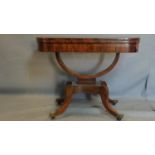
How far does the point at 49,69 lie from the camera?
2.00 metres

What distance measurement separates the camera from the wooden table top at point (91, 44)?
1511mm

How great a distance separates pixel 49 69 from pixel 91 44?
0.62 meters

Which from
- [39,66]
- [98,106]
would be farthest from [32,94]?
[98,106]

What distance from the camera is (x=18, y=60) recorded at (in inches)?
78.4

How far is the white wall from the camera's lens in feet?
6.36

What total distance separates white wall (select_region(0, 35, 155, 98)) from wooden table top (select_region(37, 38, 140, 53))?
40cm

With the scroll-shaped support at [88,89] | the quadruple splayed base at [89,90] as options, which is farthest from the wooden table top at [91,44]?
the quadruple splayed base at [89,90]

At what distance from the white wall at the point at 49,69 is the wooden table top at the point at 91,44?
402 millimetres

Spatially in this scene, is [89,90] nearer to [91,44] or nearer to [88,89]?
[88,89]

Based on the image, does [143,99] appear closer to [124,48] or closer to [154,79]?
[154,79]

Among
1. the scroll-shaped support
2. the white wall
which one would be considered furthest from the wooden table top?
the white wall

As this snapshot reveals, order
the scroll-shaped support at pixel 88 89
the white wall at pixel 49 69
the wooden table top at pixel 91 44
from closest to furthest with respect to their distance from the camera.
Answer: the wooden table top at pixel 91 44, the scroll-shaped support at pixel 88 89, the white wall at pixel 49 69

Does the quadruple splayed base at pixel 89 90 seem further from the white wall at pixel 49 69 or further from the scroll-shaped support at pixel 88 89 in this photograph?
the white wall at pixel 49 69

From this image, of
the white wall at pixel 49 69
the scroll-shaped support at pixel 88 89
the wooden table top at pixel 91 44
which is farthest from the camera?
the white wall at pixel 49 69
